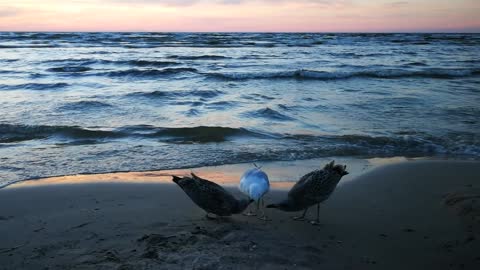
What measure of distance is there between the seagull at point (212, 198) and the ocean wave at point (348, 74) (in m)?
13.2

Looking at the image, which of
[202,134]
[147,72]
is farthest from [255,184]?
[147,72]

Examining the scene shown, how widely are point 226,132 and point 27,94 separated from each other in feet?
24.1

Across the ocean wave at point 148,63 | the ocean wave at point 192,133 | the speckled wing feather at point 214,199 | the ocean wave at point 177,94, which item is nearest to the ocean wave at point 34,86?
the ocean wave at point 177,94

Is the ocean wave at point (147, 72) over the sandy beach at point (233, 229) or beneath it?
over

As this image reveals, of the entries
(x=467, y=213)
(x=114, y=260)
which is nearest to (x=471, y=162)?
(x=467, y=213)

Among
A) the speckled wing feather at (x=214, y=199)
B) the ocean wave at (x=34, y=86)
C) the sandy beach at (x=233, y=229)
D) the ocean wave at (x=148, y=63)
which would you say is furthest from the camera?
the ocean wave at (x=148, y=63)

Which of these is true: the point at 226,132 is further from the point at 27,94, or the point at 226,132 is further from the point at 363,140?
the point at 27,94

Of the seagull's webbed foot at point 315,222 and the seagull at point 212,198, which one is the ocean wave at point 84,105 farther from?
the seagull's webbed foot at point 315,222

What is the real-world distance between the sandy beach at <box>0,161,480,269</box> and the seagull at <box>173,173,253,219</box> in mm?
125

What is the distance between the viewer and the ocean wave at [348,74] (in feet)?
57.7

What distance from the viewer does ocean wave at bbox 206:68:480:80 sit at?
693 inches


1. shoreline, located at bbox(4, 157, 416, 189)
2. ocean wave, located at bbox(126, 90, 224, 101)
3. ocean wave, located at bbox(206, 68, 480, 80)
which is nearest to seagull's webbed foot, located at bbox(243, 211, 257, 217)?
shoreline, located at bbox(4, 157, 416, 189)

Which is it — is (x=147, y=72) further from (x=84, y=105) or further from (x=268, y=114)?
(x=268, y=114)

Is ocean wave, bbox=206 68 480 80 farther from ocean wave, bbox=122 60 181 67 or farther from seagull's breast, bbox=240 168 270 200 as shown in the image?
seagull's breast, bbox=240 168 270 200
